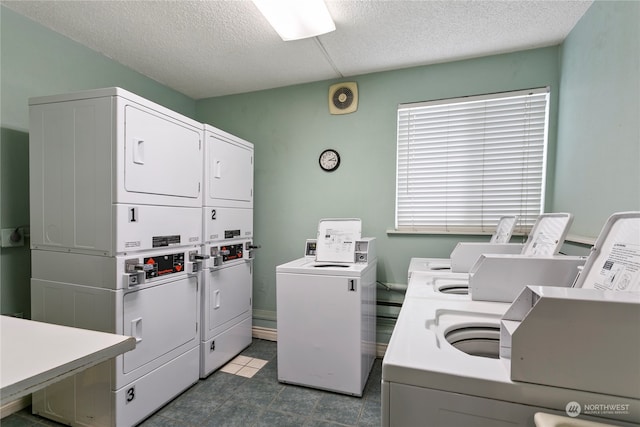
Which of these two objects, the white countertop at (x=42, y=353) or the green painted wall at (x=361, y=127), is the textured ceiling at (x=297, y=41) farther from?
the white countertop at (x=42, y=353)

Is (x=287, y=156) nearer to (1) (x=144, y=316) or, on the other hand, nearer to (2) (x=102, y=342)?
(1) (x=144, y=316)

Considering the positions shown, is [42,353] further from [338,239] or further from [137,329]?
[338,239]

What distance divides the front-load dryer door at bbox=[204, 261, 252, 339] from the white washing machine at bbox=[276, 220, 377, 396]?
0.60m

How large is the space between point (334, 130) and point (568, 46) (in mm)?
1873

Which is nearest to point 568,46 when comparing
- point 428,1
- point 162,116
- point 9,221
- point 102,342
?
point 428,1

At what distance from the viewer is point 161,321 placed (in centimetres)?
196

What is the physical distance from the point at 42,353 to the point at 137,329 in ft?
3.51

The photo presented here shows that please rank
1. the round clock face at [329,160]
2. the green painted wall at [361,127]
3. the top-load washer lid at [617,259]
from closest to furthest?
the top-load washer lid at [617,259] → the green painted wall at [361,127] → the round clock face at [329,160]

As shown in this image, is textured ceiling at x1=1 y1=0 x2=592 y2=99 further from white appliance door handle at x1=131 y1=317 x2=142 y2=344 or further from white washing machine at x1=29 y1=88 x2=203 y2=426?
white appliance door handle at x1=131 y1=317 x2=142 y2=344

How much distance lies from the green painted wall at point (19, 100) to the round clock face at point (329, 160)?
2100 millimetres

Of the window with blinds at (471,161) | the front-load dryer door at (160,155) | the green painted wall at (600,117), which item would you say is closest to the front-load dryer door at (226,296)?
the front-load dryer door at (160,155)

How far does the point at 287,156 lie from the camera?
3105 millimetres

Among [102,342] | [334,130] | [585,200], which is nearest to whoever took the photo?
[102,342]

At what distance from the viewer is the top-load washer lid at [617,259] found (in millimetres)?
817
